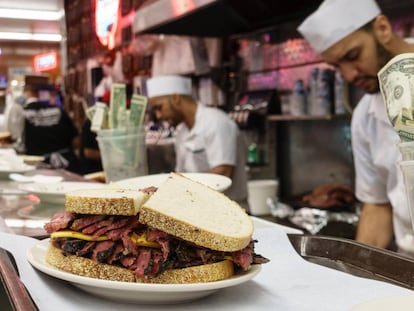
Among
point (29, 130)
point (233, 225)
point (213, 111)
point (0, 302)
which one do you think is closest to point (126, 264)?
point (233, 225)

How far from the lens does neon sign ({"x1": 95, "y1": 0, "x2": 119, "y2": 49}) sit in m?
5.38

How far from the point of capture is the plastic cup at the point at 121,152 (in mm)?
2514

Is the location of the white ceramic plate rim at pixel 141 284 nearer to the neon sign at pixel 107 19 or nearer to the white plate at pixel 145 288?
the white plate at pixel 145 288

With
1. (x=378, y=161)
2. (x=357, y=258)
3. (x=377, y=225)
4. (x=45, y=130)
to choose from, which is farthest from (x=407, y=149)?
(x=45, y=130)

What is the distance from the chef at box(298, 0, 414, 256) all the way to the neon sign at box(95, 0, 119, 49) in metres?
3.07

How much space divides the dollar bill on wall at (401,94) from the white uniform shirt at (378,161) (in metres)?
1.62

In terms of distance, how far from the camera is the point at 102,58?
834 centimetres

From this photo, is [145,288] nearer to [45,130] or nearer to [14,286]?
[14,286]

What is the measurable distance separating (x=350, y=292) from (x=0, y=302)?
65cm

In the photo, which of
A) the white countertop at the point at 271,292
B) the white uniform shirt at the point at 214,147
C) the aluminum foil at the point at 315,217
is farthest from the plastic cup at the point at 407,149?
the aluminum foil at the point at 315,217

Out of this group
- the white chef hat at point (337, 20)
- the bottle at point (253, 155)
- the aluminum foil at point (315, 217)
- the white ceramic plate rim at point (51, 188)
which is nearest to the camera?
the white ceramic plate rim at point (51, 188)

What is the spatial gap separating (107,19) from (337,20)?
11.6 ft

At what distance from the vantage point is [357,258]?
1.13m

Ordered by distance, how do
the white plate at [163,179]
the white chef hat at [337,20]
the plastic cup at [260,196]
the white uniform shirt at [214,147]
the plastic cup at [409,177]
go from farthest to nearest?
the plastic cup at [260,196] → the white uniform shirt at [214,147] → the white chef hat at [337,20] → the white plate at [163,179] → the plastic cup at [409,177]
